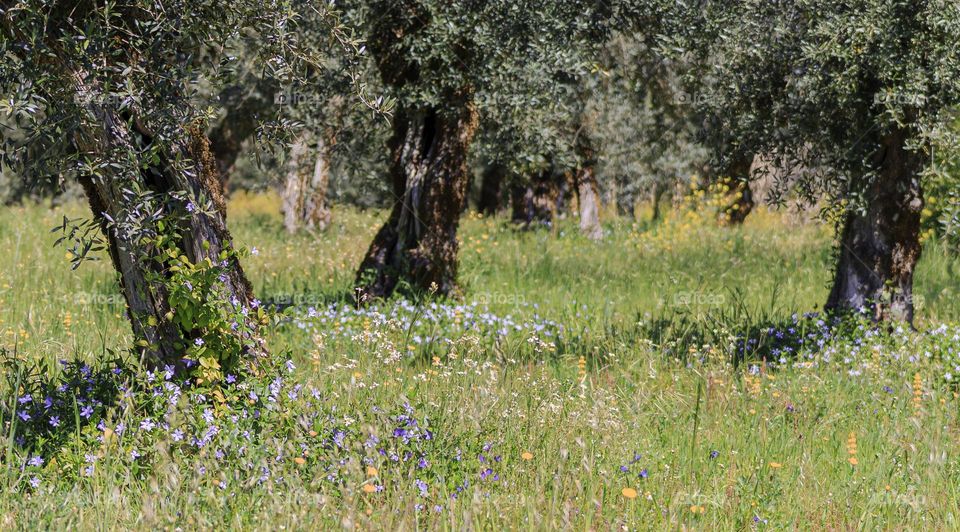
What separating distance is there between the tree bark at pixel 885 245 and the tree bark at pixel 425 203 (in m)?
4.76

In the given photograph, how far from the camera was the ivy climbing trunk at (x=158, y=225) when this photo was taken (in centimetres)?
533

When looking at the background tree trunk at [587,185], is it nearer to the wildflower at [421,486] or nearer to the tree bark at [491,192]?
the tree bark at [491,192]

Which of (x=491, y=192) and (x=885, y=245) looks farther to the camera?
(x=491, y=192)

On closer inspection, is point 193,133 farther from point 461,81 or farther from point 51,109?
point 461,81

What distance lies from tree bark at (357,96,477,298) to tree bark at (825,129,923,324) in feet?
15.6

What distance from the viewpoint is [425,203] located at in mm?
11844

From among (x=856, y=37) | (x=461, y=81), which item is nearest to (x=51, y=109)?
Answer: (x=461, y=81)

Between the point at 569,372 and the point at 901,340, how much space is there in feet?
12.2

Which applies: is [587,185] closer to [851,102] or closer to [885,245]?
[885,245]

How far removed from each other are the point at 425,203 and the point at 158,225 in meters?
6.53

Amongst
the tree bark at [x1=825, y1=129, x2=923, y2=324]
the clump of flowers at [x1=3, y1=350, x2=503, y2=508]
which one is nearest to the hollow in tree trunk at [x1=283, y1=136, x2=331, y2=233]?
the tree bark at [x1=825, y1=129, x2=923, y2=324]

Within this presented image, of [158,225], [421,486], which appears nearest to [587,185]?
[158,225]

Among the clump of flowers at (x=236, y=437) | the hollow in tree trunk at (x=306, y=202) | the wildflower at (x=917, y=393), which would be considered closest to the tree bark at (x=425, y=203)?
the clump of flowers at (x=236, y=437)

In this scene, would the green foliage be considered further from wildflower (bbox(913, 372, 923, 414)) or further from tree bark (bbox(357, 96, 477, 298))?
tree bark (bbox(357, 96, 477, 298))
